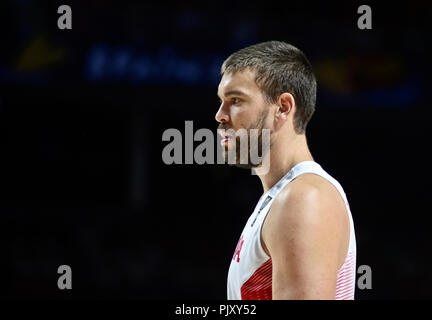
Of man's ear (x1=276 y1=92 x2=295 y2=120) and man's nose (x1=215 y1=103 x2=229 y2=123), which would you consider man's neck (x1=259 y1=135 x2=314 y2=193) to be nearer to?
man's ear (x1=276 y1=92 x2=295 y2=120)

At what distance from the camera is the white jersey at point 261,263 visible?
7.61 feet

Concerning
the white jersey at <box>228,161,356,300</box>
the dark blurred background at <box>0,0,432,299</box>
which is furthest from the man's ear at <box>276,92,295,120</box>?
the dark blurred background at <box>0,0,432,299</box>

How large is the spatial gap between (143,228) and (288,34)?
4.37 meters

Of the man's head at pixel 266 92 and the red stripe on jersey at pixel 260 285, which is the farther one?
the man's head at pixel 266 92

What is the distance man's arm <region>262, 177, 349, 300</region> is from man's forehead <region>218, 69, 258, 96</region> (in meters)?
0.56

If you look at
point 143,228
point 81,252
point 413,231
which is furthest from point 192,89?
point 413,231

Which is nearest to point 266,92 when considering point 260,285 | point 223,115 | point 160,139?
point 223,115

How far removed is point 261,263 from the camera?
7.57ft

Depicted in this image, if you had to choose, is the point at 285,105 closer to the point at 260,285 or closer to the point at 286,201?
the point at 286,201

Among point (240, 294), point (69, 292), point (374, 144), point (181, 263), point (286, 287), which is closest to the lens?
point (286, 287)

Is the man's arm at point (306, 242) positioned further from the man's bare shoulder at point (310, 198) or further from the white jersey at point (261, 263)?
the white jersey at point (261, 263)

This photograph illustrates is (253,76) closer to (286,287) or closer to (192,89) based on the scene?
(286,287)

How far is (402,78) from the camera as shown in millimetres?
11055

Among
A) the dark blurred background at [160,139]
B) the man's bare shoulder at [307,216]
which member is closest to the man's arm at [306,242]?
the man's bare shoulder at [307,216]
